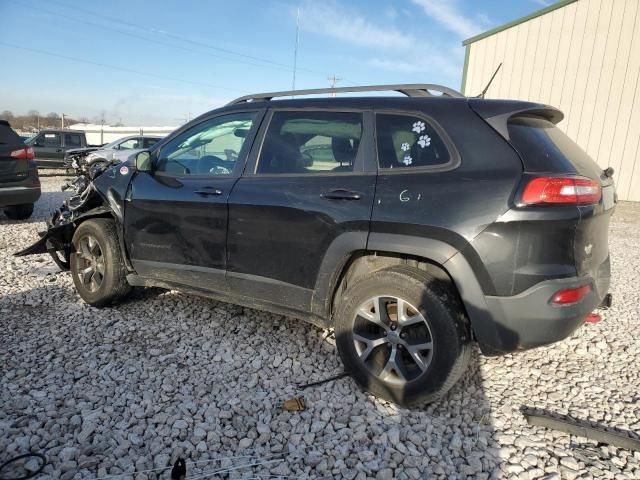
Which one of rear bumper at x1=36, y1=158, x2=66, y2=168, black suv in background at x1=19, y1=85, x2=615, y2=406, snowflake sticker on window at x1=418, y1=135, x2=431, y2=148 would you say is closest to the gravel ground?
black suv in background at x1=19, y1=85, x2=615, y2=406

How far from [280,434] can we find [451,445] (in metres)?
0.92

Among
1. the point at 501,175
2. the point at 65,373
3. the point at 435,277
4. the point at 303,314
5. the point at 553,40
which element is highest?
the point at 553,40

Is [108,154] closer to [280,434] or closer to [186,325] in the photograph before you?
[186,325]

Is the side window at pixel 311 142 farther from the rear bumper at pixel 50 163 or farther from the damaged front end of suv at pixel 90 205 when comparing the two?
the rear bumper at pixel 50 163

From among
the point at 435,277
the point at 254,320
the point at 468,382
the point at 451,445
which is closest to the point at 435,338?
the point at 435,277

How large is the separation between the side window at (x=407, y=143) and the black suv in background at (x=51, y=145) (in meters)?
17.6

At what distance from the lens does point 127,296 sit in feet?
14.1

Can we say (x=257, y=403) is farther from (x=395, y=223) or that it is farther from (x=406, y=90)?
(x=406, y=90)

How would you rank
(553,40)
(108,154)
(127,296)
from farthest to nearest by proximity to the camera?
(108,154)
(553,40)
(127,296)

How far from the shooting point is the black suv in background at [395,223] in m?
2.39

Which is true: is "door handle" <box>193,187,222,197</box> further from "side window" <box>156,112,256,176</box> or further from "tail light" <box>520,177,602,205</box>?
"tail light" <box>520,177,602,205</box>

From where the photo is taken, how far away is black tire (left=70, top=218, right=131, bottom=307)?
4.01 m

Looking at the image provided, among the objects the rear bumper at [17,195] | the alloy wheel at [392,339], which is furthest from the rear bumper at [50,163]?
the alloy wheel at [392,339]

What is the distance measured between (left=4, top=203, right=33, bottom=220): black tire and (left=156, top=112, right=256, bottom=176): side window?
6058 mm
